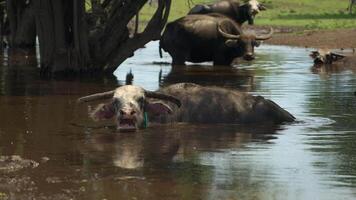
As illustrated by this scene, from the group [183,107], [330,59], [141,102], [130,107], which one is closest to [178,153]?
[130,107]

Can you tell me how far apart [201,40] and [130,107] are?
1455cm

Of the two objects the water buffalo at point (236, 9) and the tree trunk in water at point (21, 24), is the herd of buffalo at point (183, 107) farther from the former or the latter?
the tree trunk in water at point (21, 24)

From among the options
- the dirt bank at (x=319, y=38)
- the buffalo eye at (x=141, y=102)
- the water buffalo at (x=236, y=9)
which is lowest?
the dirt bank at (x=319, y=38)

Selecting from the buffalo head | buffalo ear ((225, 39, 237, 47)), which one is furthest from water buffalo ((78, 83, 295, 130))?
the buffalo head

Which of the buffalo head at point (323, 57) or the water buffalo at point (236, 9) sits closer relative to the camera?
the buffalo head at point (323, 57)

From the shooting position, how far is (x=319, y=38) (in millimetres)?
36781

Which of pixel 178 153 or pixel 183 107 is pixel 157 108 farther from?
pixel 178 153

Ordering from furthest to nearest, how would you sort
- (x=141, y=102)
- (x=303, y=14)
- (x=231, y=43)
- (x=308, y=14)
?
(x=303, y=14) → (x=308, y=14) → (x=231, y=43) → (x=141, y=102)

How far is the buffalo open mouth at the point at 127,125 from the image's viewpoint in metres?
11.1

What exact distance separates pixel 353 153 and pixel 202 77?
11.4m

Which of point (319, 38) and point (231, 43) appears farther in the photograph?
point (319, 38)

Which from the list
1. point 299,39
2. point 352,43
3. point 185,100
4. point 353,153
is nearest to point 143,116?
point 185,100

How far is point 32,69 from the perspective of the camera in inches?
895

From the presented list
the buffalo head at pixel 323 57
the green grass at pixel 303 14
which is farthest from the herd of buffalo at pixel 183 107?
the green grass at pixel 303 14
